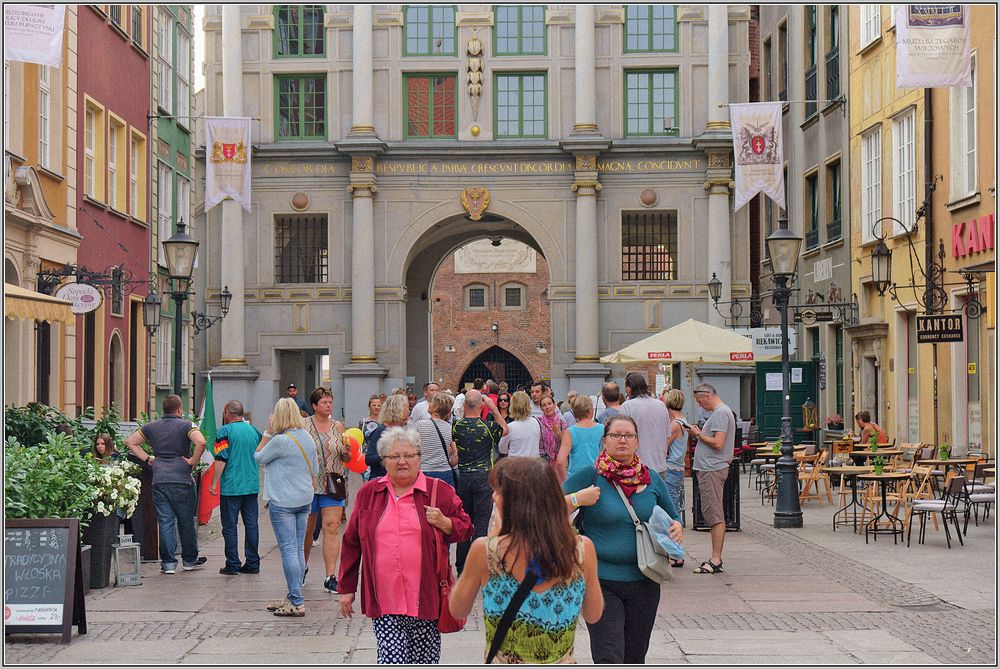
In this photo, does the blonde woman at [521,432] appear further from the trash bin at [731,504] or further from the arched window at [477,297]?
the arched window at [477,297]

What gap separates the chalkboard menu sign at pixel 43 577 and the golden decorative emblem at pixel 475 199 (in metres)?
27.7

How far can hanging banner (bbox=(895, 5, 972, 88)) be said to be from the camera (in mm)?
19312

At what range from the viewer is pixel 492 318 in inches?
2601

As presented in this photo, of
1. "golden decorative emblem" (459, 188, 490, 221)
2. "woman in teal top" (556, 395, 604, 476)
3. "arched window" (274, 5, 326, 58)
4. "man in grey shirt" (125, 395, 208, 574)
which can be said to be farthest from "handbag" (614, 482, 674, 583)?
"arched window" (274, 5, 326, 58)

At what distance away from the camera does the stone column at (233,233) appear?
37.2 m

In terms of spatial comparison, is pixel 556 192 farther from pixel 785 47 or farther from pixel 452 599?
pixel 452 599

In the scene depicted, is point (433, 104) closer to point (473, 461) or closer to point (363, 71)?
point (363, 71)

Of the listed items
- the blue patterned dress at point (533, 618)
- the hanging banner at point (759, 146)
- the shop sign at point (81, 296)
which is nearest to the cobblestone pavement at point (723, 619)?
the blue patterned dress at point (533, 618)

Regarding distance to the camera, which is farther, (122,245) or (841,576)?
(122,245)

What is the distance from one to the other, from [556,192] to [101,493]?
85.0 feet

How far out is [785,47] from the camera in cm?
3469

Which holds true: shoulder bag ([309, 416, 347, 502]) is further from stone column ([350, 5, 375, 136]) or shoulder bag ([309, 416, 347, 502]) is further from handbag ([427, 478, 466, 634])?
stone column ([350, 5, 375, 136])

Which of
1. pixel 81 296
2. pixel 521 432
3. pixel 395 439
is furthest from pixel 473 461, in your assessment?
pixel 81 296

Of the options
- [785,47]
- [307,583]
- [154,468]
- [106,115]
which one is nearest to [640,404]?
[307,583]
